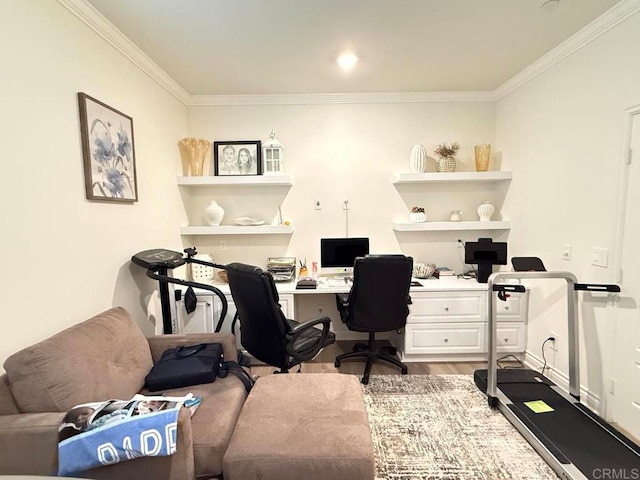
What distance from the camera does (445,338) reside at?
2.89 meters

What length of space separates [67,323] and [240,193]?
2.04 metres

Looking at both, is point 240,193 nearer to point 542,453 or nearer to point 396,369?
point 396,369

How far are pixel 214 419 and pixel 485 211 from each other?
315 centimetres

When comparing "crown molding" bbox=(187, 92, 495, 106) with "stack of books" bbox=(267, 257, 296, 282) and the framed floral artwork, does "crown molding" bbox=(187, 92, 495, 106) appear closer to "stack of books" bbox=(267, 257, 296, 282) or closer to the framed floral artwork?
the framed floral artwork

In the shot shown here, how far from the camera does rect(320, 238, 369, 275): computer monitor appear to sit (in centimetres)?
329

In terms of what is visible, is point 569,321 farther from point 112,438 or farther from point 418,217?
point 112,438

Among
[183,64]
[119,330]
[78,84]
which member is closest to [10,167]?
[78,84]

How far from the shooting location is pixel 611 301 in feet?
6.72

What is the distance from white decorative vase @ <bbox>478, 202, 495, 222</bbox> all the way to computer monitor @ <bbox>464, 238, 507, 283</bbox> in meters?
0.36

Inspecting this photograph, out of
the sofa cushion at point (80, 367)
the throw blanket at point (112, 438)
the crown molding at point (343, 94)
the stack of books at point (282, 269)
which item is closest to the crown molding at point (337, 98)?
the crown molding at point (343, 94)

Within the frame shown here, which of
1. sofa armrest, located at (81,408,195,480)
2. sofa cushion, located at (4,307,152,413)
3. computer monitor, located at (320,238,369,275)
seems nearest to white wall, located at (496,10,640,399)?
computer monitor, located at (320,238,369,275)

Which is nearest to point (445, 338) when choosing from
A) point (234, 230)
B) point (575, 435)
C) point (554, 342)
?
point (554, 342)

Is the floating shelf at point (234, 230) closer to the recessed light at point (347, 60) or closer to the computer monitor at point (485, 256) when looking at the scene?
the recessed light at point (347, 60)

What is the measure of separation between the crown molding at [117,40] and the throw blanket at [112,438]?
7.10 ft
